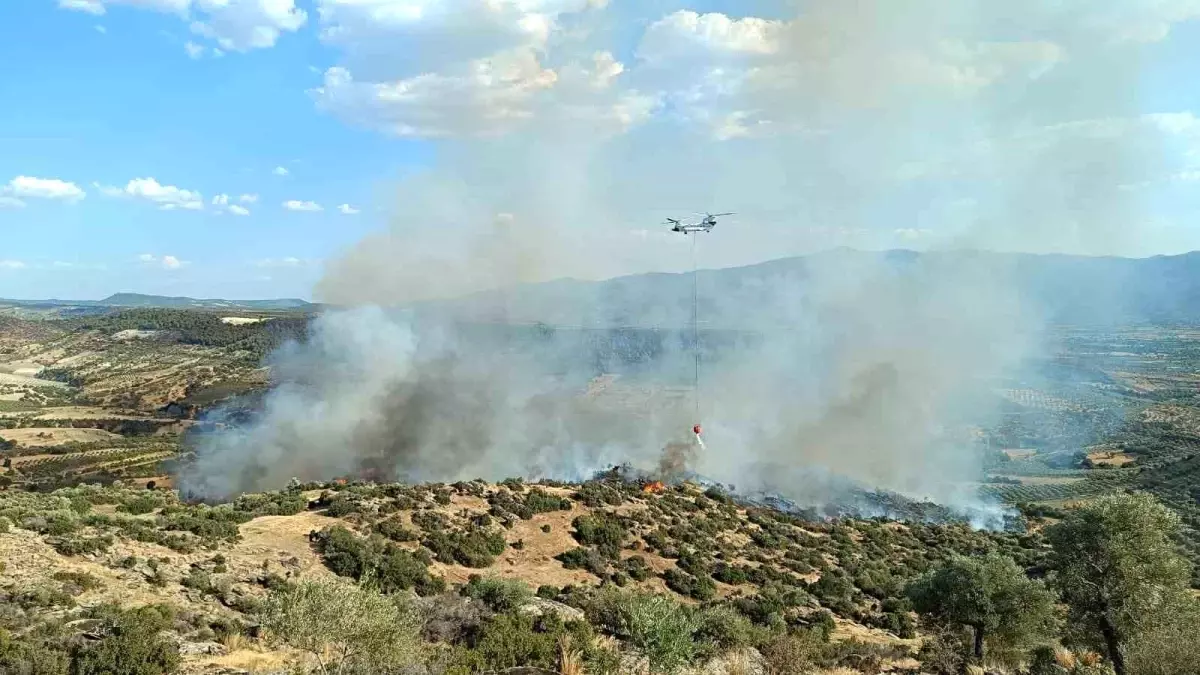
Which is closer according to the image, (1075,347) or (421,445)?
(421,445)

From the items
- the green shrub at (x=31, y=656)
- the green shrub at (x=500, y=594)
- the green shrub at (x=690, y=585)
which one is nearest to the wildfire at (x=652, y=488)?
the green shrub at (x=690, y=585)

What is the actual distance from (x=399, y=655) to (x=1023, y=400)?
159 m

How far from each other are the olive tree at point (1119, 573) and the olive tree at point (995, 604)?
1.02 meters

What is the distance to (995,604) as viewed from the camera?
2247 cm

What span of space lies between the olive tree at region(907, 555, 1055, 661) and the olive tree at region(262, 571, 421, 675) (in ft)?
61.4

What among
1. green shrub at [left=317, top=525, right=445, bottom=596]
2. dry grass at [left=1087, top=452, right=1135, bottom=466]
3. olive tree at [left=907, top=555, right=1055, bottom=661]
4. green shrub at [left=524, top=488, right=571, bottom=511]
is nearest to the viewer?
olive tree at [left=907, top=555, right=1055, bottom=661]

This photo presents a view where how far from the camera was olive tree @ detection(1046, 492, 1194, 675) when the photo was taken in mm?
20031

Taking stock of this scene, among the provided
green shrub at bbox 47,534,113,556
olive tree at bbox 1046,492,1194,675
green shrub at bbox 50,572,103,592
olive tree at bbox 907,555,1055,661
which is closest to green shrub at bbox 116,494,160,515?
green shrub at bbox 47,534,113,556

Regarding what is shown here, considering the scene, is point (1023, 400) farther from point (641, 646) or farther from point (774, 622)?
point (641, 646)

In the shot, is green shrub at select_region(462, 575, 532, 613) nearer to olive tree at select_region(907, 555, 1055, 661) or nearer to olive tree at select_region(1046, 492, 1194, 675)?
olive tree at select_region(907, 555, 1055, 661)

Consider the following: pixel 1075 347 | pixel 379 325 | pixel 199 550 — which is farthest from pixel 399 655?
pixel 1075 347

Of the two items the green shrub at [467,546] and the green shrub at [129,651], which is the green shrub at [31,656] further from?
the green shrub at [467,546]

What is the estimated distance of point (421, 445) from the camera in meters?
68.2

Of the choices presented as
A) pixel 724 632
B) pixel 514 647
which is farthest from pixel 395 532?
pixel 724 632
